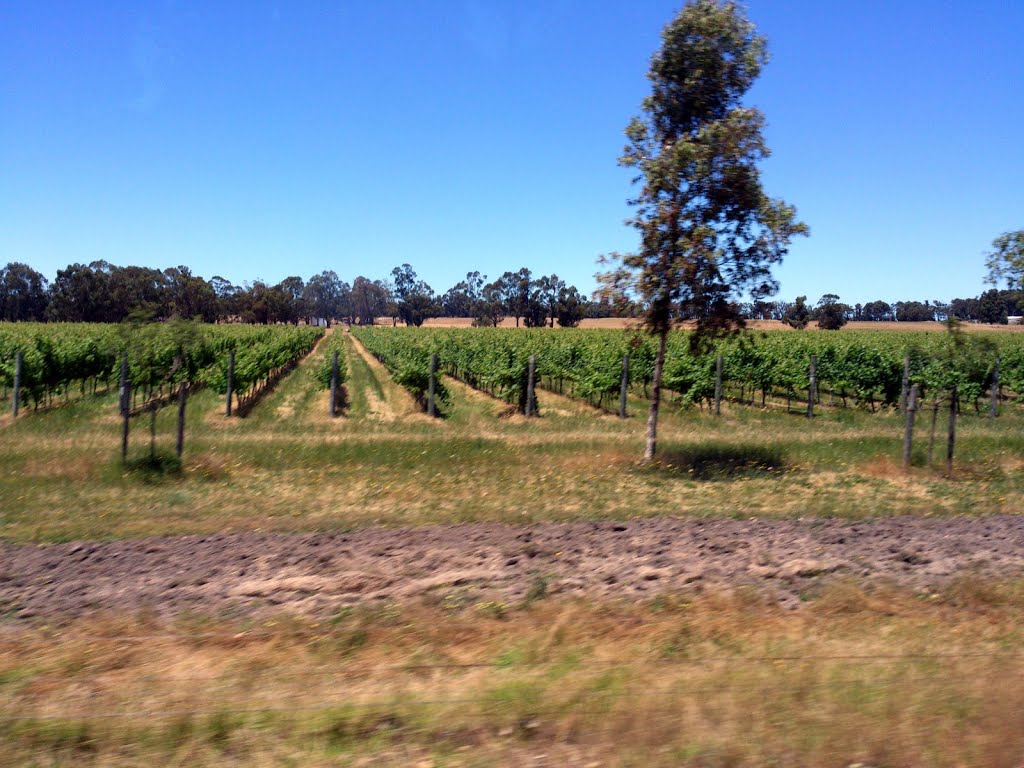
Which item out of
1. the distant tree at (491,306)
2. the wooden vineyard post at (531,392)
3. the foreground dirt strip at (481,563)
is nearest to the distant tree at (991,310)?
the distant tree at (491,306)

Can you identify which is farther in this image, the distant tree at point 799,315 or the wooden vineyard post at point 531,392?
the distant tree at point 799,315

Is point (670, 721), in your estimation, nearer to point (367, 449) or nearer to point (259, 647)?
point (259, 647)

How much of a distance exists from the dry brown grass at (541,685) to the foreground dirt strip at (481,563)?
1.73ft

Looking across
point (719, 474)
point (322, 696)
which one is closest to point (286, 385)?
point (719, 474)

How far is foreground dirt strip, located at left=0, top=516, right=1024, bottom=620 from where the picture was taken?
23.2 ft

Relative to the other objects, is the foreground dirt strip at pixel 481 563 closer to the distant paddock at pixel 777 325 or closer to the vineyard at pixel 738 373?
the vineyard at pixel 738 373

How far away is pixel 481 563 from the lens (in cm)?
798

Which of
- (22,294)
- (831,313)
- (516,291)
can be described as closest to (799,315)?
(831,313)

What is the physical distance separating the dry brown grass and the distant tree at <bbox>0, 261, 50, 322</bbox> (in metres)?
124

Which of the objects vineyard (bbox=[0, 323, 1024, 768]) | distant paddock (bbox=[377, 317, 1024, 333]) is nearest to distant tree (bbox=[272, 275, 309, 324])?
distant paddock (bbox=[377, 317, 1024, 333])

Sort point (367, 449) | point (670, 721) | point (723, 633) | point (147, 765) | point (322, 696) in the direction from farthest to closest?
point (367, 449) < point (723, 633) < point (322, 696) < point (670, 721) < point (147, 765)

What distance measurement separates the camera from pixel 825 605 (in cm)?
674

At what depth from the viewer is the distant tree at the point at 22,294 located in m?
111

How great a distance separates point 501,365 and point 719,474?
12.9 meters
